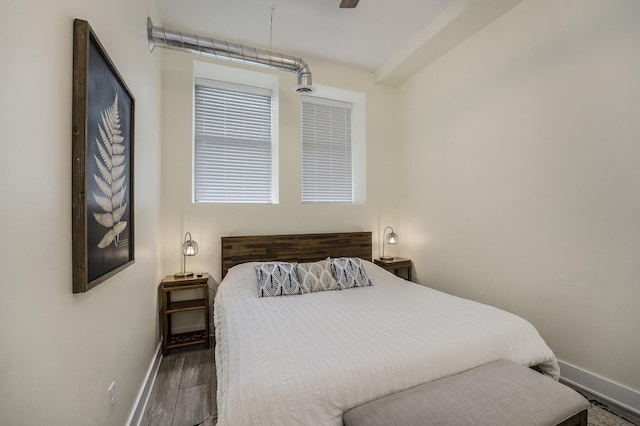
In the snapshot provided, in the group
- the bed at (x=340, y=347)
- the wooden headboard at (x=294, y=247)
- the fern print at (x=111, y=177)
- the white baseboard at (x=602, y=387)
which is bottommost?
the white baseboard at (x=602, y=387)

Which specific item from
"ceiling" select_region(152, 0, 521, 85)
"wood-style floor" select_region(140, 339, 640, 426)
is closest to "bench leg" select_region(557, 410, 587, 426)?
"wood-style floor" select_region(140, 339, 640, 426)

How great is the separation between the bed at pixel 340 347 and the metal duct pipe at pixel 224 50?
2.10m

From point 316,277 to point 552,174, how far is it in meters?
2.16

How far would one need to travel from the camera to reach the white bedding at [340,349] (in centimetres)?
116

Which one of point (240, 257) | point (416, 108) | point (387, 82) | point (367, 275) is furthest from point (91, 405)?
point (387, 82)

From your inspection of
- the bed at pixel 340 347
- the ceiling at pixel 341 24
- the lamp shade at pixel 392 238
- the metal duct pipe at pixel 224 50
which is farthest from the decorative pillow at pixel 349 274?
the ceiling at pixel 341 24

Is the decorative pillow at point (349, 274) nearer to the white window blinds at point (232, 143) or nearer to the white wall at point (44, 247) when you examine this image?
the white window blinds at point (232, 143)

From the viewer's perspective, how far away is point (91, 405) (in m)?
1.08

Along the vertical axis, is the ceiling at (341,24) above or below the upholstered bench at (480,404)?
above

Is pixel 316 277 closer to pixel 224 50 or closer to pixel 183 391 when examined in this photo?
pixel 183 391

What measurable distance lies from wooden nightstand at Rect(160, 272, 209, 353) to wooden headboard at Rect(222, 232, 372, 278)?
0.35m

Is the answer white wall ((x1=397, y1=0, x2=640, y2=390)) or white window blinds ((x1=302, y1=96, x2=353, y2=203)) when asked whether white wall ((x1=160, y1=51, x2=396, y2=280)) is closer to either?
white window blinds ((x1=302, y1=96, x2=353, y2=203))

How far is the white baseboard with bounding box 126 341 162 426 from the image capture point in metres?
1.62

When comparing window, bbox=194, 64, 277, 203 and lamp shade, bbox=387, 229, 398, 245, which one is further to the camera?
lamp shade, bbox=387, 229, 398, 245
